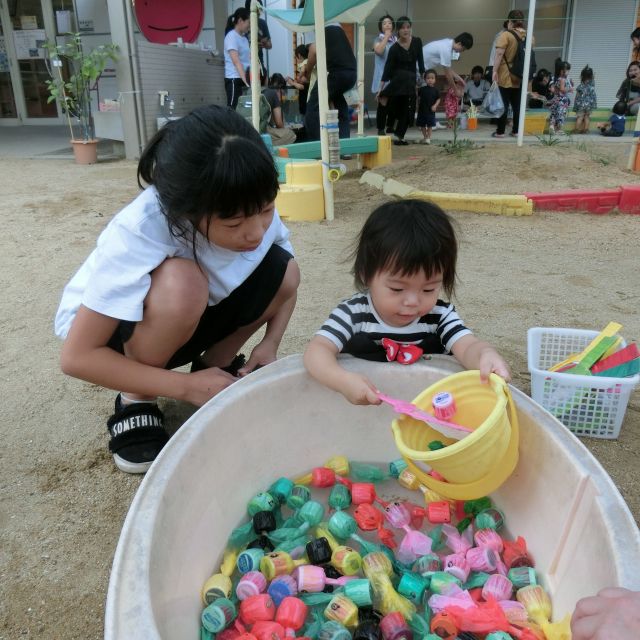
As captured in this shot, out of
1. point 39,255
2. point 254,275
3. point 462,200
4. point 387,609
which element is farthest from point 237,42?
point 387,609

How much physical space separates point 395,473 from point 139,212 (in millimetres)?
819

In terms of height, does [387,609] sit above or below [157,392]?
below

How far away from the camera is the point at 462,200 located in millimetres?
3607

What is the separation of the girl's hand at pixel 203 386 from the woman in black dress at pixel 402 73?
5.34 m

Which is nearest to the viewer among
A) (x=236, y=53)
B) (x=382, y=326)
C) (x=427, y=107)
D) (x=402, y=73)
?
(x=382, y=326)

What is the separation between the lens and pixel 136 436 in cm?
138

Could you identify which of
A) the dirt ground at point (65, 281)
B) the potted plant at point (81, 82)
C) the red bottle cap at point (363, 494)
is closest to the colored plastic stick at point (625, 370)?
the dirt ground at point (65, 281)

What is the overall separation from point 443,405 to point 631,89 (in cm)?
777

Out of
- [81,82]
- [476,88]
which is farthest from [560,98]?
[81,82]

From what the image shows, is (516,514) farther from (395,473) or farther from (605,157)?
(605,157)

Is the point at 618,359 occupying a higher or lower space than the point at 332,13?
lower

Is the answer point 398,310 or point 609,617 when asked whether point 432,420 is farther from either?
point 609,617

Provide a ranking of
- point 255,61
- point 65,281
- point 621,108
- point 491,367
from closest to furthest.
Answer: point 491,367, point 65,281, point 255,61, point 621,108

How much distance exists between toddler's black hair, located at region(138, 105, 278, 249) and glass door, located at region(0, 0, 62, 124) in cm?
860
